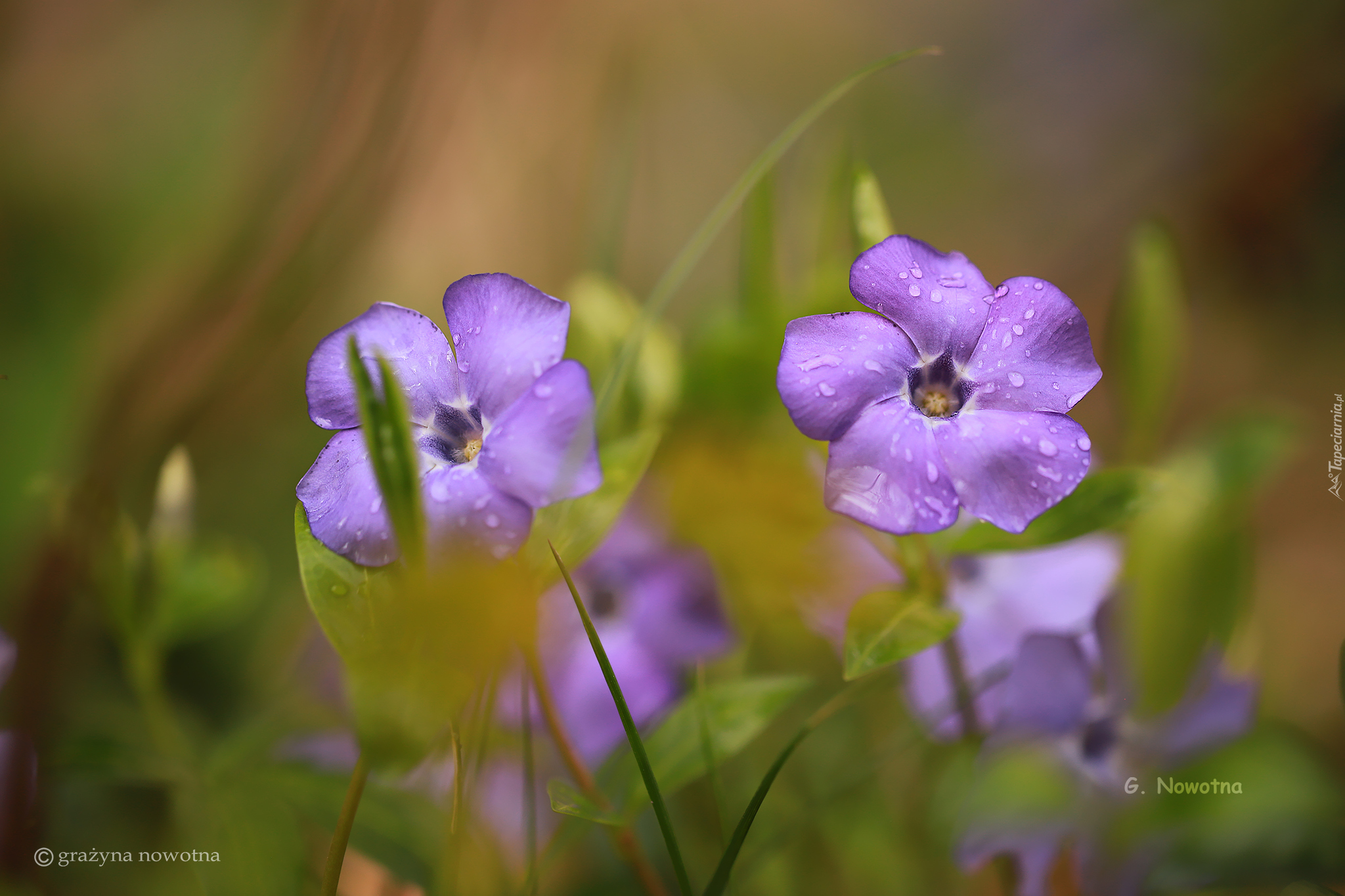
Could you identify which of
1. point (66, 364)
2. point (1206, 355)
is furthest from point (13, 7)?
point (1206, 355)

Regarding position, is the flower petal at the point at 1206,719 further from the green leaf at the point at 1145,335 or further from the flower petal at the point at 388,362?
the flower petal at the point at 388,362

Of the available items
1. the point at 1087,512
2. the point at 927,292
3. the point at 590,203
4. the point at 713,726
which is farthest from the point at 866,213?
the point at 590,203

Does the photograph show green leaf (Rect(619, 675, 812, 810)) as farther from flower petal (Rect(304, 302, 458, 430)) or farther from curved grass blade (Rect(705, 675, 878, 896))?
flower petal (Rect(304, 302, 458, 430))

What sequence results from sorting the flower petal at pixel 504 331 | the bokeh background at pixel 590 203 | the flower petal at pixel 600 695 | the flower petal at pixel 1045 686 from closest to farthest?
the flower petal at pixel 504 331, the flower petal at pixel 1045 686, the flower petal at pixel 600 695, the bokeh background at pixel 590 203

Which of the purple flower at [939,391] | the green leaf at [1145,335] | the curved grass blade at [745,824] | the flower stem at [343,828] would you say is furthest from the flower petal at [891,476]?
the green leaf at [1145,335]

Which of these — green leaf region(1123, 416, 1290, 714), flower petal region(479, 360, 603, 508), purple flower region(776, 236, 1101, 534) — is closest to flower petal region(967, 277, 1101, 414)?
purple flower region(776, 236, 1101, 534)

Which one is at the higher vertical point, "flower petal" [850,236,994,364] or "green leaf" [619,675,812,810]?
"flower petal" [850,236,994,364]

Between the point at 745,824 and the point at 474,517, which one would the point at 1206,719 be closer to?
the point at 745,824
